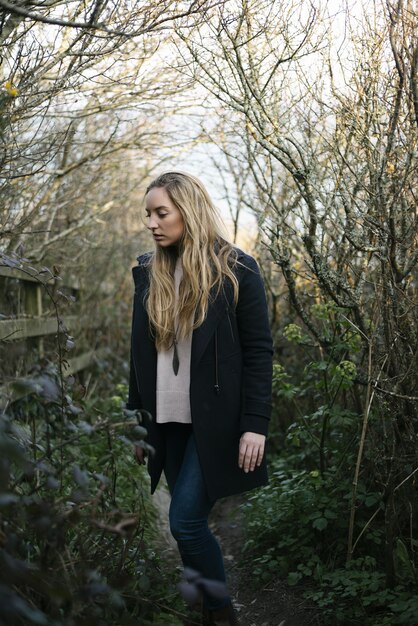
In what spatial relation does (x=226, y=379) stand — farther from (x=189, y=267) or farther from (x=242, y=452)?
(x=189, y=267)

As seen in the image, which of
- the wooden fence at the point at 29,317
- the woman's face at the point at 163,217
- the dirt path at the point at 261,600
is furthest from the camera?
the wooden fence at the point at 29,317

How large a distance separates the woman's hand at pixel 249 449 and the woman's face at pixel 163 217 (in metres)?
0.91

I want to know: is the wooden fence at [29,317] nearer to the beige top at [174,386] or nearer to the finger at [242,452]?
the beige top at [174,386]

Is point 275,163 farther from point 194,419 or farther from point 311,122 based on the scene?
point 194,419

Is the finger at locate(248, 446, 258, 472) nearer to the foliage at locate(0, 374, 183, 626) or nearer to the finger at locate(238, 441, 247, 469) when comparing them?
the finger at locate(238, 441, 247, 469)

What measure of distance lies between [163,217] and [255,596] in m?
2.01

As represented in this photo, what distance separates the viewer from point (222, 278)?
3115 mm

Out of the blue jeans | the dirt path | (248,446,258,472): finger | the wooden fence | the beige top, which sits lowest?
the dirt path

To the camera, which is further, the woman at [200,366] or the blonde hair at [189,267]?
the blonde hair at [189,267]

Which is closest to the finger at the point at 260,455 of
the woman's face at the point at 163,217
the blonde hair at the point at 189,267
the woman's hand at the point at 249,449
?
the woman's hand at the point at 249,449

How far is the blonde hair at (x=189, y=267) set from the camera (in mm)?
3090

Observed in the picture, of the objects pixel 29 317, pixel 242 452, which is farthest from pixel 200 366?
pixel 29 317

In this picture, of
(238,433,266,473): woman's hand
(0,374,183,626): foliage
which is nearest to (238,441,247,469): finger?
(238,433,266,473): woman's hand

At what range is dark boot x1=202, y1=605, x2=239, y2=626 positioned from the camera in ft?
9.80
